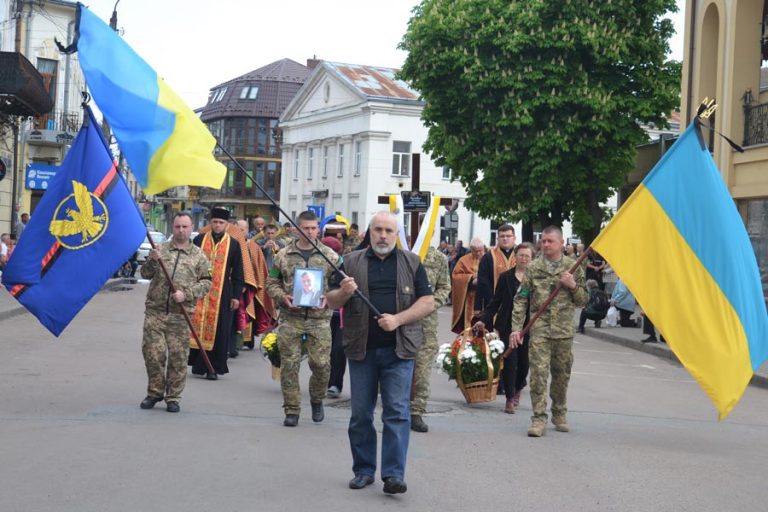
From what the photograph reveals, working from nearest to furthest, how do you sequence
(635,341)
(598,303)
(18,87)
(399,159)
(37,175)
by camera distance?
1. (635,341)
2. (598,303)
3. (18,87)
4. (37,175)
5. (399,159)

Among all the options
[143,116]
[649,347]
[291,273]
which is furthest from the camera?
[649,347]

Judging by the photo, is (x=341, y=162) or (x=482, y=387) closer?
(x=482, y=387)

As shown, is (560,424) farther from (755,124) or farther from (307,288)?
(755,124)

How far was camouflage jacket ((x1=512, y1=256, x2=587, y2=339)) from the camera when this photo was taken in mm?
10617

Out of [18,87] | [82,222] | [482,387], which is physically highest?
[18,87]

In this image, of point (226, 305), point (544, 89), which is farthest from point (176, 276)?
point (544, 89)

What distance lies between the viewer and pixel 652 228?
34.0 ft

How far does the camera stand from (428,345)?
11.3m

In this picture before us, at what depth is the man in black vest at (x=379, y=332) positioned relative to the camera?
7.61m

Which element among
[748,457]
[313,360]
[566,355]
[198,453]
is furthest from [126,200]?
[748,457]

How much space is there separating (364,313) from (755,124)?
18341mm

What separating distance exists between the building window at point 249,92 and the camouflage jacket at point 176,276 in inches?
3804

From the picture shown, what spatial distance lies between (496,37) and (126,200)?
25.4m

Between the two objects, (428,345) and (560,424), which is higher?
(428,345)
